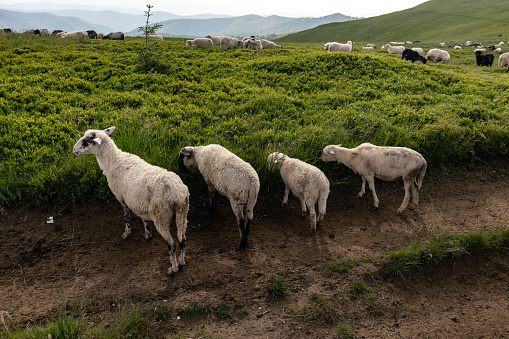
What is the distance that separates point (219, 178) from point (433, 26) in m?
70.0

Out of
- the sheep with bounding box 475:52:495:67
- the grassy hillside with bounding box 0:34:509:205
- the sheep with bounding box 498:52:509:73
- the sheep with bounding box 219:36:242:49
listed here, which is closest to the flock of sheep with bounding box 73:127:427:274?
the grassy hillside with bounding box 0:34:509:205

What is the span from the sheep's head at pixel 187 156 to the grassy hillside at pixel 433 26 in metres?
48.7

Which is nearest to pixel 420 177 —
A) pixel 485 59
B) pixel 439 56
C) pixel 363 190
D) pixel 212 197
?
pixel 363 190

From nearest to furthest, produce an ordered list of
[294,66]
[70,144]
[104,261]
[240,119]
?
[104,261]
[70,144]
[240,119]
[294,66]

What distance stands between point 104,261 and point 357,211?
5172 millimetres

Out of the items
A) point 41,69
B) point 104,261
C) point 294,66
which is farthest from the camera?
point 294,66

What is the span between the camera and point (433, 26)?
194 ft

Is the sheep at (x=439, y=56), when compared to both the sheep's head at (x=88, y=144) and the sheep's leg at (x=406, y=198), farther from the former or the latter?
the sheep's head at (x=88, y=144)

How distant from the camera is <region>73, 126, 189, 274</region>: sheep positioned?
4.68 metres

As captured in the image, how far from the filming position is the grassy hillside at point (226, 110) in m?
6.98

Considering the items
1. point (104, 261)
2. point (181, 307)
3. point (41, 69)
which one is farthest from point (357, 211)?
point (41, 69)

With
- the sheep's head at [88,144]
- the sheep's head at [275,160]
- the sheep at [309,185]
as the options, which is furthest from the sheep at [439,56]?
the sheep's head at [88,144]

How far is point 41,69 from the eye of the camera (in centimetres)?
1236

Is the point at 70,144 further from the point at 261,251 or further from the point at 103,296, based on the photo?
the point at 261,251
